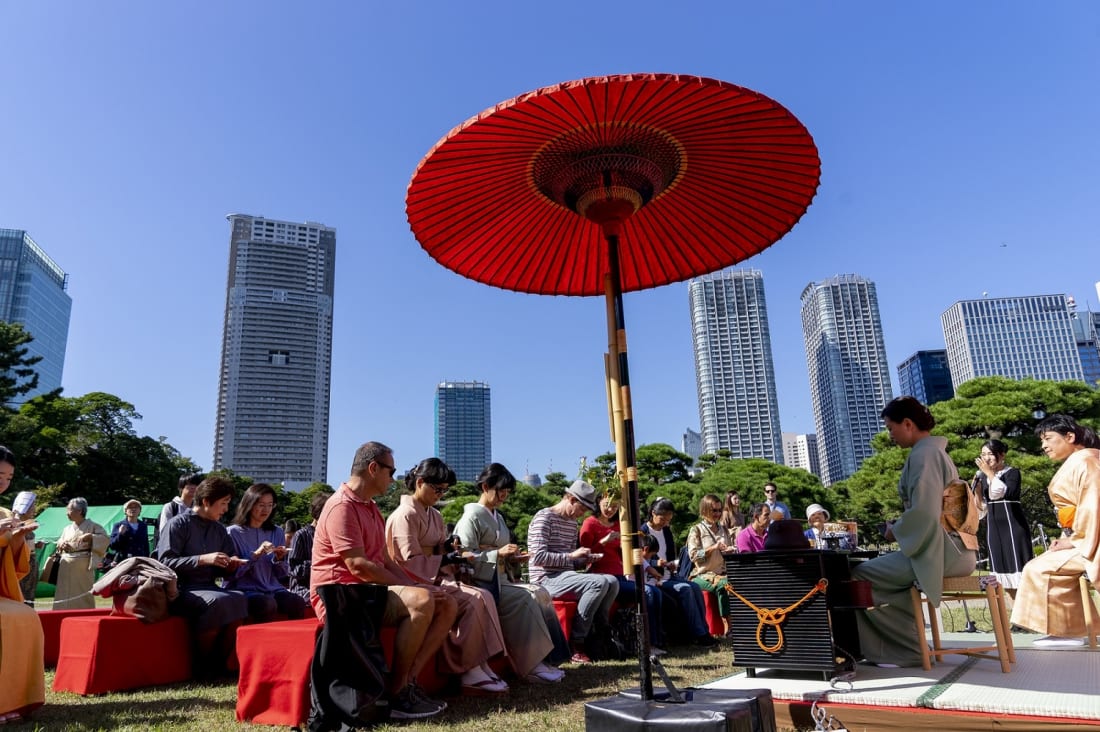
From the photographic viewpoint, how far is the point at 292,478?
269 feet

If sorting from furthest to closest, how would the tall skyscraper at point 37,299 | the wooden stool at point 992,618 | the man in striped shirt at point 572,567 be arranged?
the tall skyscraper at point 37,299 → the man in striped shirt at point 572,567 → the wooden stool at point 992,618

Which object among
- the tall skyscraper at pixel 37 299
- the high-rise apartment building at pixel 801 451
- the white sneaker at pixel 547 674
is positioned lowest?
the white sneaker at pixel 547 674

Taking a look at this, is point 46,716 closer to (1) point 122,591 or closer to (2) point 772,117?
(1) point 122,591

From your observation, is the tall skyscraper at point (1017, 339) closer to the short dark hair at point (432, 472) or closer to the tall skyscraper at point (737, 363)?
the tall skyscraper at point (737, 363)

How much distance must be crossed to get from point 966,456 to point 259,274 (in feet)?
284

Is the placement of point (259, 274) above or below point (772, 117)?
above

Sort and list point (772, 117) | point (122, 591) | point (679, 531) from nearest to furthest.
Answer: point (772, 117) < point (122, 591) < point (679, 531)

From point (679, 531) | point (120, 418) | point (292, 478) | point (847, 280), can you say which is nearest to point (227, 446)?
point (292, 478)

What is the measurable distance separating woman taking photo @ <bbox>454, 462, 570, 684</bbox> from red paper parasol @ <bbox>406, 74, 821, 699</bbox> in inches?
78.9

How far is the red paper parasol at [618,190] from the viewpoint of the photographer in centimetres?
289

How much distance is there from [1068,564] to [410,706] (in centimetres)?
401

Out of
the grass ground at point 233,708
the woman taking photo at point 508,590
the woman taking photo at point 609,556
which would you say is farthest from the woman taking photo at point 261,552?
the woman taking photo at point 609,556

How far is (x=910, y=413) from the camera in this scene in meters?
4.09

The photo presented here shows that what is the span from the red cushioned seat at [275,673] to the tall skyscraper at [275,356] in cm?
8318
